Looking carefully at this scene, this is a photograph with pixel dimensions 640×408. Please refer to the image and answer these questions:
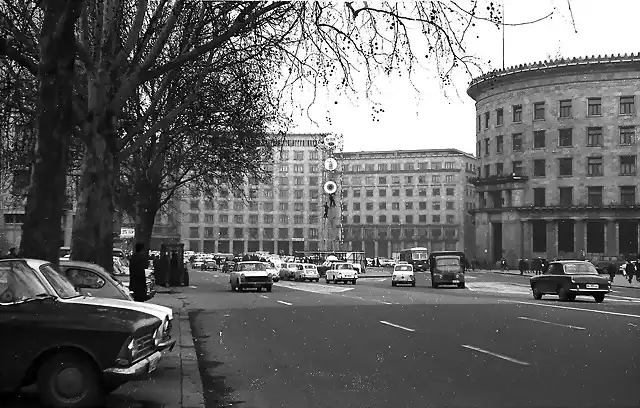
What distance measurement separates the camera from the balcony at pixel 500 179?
89.0 m

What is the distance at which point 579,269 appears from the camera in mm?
32500

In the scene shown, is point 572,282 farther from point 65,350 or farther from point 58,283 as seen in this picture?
point 65,350

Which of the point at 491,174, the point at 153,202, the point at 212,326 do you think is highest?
the point at 491,174

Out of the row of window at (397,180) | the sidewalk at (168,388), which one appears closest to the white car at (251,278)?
the sidewalk at (168,388)

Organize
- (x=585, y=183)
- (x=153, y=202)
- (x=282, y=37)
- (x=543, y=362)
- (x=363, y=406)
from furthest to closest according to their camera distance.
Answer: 1. (x=585, y=183)
2. (x=153, y=202)
3. (x=282, y=37)
4. (x=543, y=362)
5. (x=363, y=406)

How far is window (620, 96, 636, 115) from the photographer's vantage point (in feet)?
274

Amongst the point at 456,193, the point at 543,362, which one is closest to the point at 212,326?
the point at 543,362

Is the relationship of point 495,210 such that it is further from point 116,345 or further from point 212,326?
point 116,345

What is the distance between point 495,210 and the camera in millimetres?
91312

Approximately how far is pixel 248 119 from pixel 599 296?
15991 millimetres

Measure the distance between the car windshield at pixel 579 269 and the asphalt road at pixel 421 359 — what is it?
9.21m

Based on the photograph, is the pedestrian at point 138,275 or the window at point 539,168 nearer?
the pedestrian at point 138,275

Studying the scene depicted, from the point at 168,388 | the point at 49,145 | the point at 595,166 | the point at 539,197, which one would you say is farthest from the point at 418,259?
the point at 168,388

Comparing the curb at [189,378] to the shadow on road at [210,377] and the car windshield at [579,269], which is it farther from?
the car windshield at [579,269]
